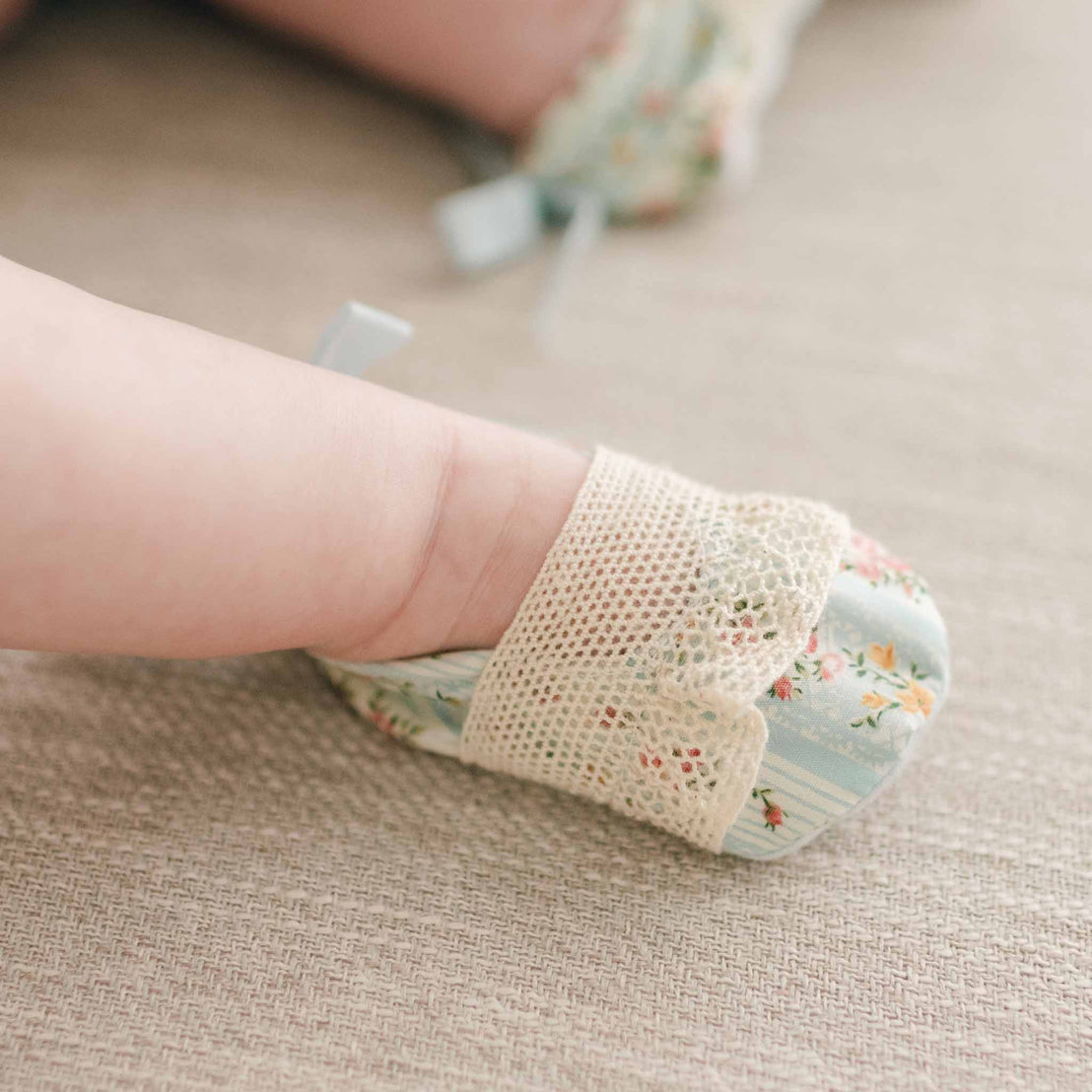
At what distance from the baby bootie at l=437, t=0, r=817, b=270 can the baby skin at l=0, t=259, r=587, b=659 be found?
0.33 m

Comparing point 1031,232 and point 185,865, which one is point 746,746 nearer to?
point 185,865

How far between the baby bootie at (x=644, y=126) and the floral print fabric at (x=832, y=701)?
382 millimetres

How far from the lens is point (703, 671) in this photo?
0.49 m

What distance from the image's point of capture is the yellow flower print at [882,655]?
0.53 metres

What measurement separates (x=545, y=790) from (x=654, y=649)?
0.12 metres

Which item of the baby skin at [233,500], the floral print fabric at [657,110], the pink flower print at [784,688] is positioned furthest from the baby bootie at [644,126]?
the pink flower print at [784,688]

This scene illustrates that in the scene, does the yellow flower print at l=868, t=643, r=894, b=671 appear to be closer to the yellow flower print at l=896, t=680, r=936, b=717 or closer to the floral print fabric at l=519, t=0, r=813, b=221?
the yellow flower print at l=896, t=680, r=936, b=717

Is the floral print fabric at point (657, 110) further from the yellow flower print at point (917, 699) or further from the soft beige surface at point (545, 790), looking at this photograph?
the yellow flower print at point (917, 699)

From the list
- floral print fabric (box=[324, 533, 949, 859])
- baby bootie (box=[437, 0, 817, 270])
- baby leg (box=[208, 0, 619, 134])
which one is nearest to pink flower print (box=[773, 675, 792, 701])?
floral print fabric (box=[324, 533, 949, 859])

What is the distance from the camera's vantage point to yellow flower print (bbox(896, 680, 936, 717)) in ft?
1.70

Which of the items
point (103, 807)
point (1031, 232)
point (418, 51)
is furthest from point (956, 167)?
point (103, 807)

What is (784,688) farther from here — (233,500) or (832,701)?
(233,500)

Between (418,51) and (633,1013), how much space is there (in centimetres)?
71

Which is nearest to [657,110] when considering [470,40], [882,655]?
[470,40]
